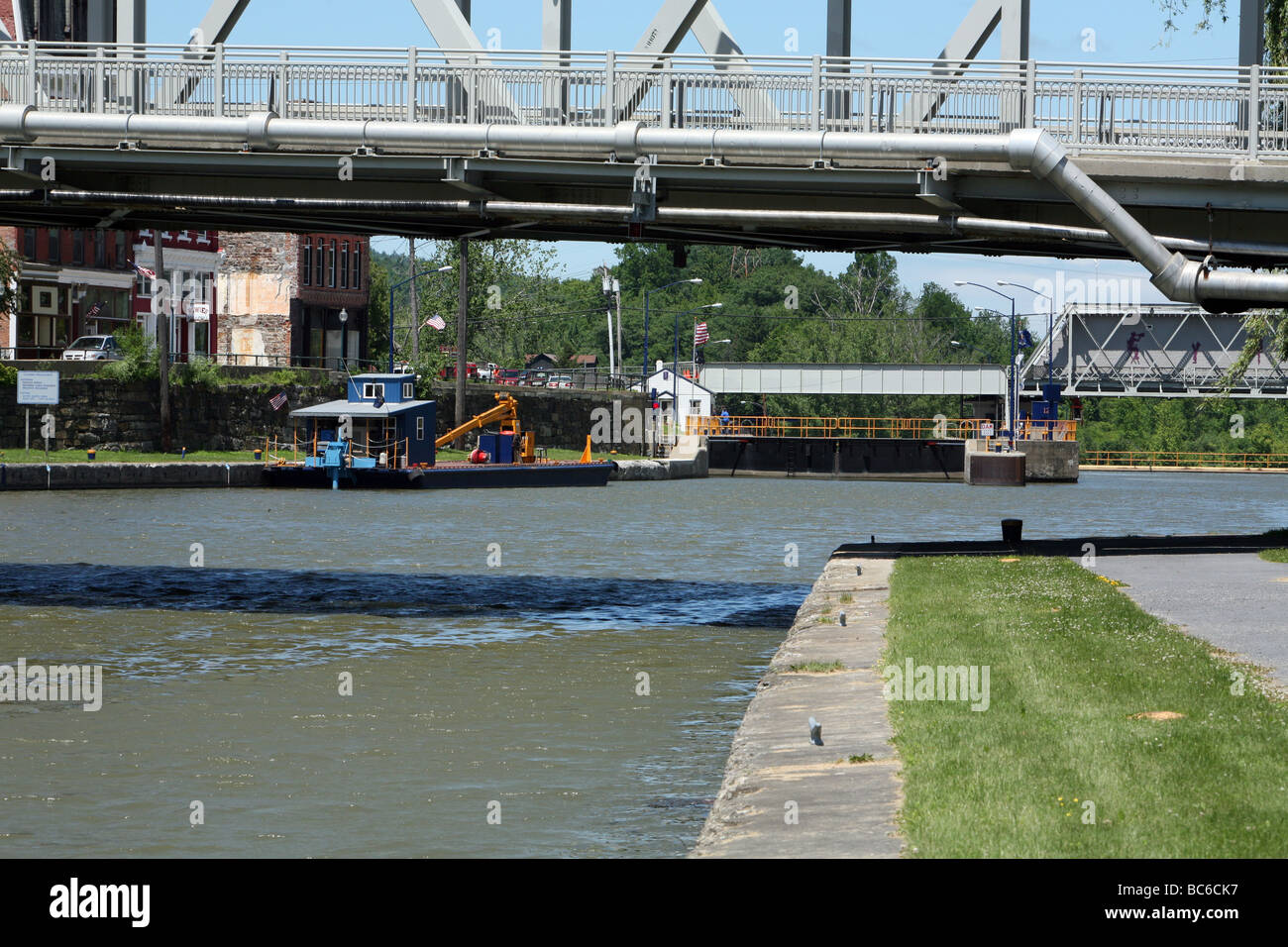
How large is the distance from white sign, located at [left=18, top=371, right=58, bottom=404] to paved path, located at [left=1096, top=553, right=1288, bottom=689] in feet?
155

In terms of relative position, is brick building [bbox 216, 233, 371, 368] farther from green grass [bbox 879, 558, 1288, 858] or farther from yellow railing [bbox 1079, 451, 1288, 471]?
green grass [bbox 879, 558, 1288, 858]

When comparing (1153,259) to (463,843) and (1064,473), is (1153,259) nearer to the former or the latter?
(463,843)

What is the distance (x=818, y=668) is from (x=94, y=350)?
68.0m

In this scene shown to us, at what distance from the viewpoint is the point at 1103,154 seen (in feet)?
74.7

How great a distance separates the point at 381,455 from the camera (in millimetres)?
68312

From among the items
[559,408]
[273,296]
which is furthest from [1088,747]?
[559,408]

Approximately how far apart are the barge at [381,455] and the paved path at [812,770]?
49.8 meters

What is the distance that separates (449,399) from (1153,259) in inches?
2918

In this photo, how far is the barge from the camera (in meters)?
66.1

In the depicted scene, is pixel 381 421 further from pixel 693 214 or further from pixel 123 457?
pixel 693 214

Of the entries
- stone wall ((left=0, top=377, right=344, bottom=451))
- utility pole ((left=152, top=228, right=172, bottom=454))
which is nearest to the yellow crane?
stone wall ((left=0, top=377, right=344, bottom=451))

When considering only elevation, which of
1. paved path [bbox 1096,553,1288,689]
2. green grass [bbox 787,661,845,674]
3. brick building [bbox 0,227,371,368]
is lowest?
green grass [bbox 787,661,845,674]

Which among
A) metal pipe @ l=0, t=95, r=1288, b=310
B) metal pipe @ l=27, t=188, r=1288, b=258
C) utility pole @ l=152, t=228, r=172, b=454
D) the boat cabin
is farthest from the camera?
utility pole @ l=152, t=228, r=172, b=454
